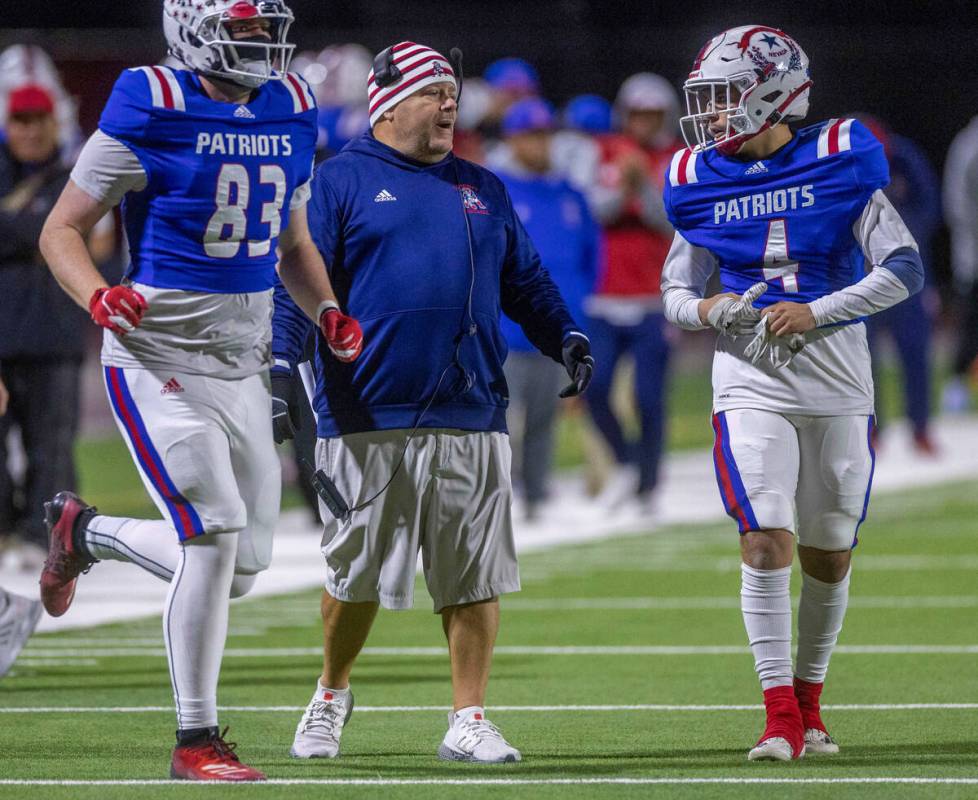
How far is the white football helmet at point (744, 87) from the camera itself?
5.55 m

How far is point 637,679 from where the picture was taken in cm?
693

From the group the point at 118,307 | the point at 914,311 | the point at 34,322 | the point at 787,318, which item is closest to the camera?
the point at 118,307

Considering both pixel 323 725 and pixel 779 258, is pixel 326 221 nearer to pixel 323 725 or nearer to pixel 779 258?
pixel 779 258

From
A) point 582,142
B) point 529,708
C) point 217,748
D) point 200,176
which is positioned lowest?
point 529,708

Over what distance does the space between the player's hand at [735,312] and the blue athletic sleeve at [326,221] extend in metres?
1.00

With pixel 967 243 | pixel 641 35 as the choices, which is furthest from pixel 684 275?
pixel 641 35

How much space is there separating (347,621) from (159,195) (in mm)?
1260

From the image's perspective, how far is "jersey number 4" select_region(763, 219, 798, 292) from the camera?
5.55m

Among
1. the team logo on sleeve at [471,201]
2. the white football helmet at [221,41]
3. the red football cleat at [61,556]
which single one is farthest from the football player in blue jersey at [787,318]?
the red football cleat at [61,556]

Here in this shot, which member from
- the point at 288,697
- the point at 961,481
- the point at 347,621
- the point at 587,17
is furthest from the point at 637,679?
the point at 587,17

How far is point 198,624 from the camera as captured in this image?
5066 mm

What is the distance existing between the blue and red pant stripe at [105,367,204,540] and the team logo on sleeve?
1.07 metres

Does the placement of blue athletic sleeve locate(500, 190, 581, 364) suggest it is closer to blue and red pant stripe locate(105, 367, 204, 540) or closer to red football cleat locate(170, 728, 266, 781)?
blue and red pant stripe locate(105, 367, 204, 540)

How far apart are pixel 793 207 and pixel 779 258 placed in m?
0.14
